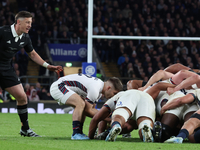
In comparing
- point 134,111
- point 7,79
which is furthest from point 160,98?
point 7,79

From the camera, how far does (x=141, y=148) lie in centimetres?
338

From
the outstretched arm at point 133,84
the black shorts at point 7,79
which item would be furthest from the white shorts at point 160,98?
the black shorts at point 7,79

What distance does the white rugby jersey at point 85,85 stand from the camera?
457cm

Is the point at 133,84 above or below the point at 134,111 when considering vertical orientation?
above

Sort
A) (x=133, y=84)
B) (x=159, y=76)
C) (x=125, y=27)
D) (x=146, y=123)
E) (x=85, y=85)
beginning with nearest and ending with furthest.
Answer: (x=146, y=123) < (x=85, y=85) < (x=159, y=76) < (x=133, y=84) < (x=125, y=27)

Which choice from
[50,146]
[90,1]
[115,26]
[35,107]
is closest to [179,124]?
[50,146]

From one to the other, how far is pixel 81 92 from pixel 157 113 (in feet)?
3.37

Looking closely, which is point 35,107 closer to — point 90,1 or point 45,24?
point 90,1

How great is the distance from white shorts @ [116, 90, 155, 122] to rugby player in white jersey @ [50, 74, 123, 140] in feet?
1.47

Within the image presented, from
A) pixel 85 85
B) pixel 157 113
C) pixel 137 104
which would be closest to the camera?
pixel 137 104

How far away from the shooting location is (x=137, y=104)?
13.8 ft

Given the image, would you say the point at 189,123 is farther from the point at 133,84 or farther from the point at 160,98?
the point at 133,84

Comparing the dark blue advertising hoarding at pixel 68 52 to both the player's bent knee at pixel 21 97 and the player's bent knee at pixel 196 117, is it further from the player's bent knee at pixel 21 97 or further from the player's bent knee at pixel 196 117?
the player's bent knee at pixel 196 117

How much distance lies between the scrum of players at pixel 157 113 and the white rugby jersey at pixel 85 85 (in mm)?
229
